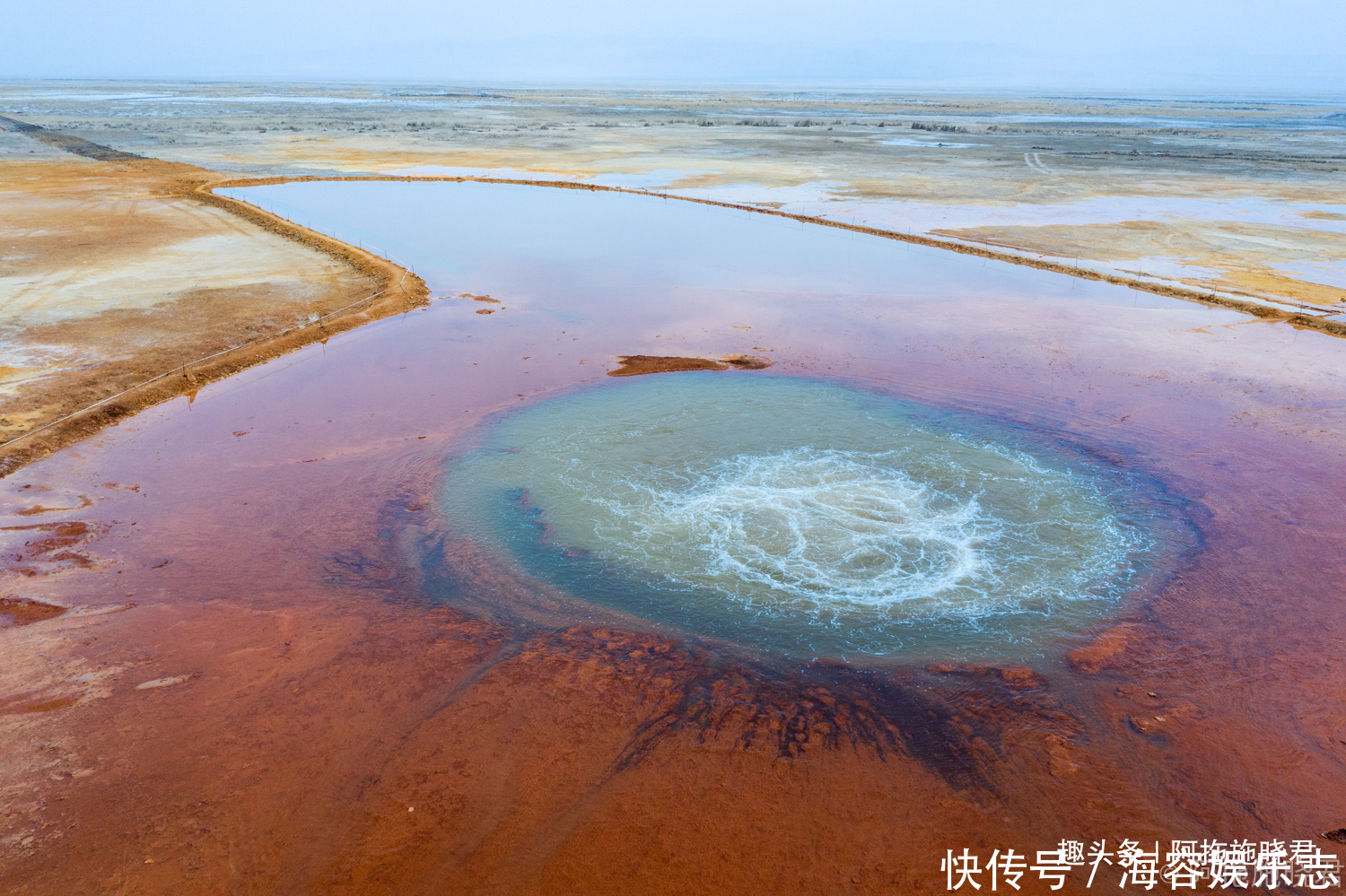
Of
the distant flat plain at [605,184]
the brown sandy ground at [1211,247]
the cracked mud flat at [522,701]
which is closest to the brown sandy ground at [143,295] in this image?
the distant flat plain at [605,184]

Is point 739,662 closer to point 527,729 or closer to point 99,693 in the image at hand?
point 527,729

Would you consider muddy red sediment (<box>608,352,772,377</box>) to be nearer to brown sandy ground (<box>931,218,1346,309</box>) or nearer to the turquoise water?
the turquoise water

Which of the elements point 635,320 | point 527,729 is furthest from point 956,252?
point 527,729

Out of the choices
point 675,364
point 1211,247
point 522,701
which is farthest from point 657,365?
point 1211,247

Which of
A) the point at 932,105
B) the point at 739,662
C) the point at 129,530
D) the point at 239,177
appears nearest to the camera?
the point at 739,662

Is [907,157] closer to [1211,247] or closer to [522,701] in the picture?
[1211,247]

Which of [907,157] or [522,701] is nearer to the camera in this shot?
[522,701]
